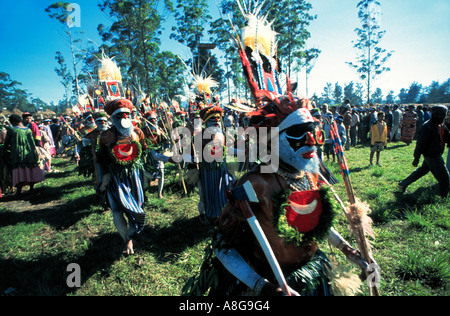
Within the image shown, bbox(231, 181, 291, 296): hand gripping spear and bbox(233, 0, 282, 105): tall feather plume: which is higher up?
bbox(233, 0, 282, 105): tall feather plume

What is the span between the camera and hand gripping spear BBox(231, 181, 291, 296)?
1.43 meters

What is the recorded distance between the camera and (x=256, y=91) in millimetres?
1951

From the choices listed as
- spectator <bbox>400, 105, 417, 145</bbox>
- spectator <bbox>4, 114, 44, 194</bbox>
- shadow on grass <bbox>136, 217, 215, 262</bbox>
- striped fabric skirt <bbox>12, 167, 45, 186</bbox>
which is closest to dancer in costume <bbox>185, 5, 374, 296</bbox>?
shadow on grass <bbox>136, 217, 215, 262</bbox>

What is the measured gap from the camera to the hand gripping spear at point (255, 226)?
1430mm

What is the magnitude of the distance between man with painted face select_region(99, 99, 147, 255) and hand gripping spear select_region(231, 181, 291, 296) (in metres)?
2.85

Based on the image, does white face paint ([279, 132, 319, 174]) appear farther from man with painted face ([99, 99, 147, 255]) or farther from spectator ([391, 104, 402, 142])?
spectator ([391, 104, 402, 142])

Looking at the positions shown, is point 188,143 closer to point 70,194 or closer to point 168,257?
point 168,257

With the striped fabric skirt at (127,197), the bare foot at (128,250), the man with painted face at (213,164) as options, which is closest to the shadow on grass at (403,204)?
the man with painted face at (213,164)

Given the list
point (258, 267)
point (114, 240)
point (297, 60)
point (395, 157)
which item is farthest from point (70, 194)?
point (297, 60)

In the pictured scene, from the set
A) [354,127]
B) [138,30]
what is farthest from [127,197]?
[138,30]

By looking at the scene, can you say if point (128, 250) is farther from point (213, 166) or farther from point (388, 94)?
point (388, 94)

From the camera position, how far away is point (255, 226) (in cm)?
153

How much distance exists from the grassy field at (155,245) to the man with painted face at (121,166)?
0.59m

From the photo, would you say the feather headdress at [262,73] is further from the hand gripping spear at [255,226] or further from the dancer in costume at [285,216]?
the hand gripping spear at [255,226]
